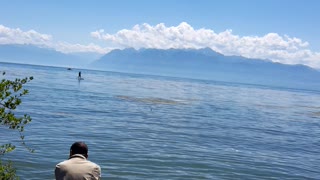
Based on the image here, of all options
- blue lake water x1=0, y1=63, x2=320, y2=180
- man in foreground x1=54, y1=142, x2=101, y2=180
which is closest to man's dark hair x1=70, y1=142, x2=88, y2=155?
man in foreground x1=54, y1=142, x2=101, y2=180

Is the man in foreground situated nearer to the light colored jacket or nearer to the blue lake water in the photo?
the light colored jacket

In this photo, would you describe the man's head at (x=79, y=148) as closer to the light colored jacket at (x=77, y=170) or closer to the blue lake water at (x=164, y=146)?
the light colored jacket at (x=77, y=170)

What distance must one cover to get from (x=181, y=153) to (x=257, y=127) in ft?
66.6

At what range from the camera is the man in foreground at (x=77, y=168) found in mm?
8367

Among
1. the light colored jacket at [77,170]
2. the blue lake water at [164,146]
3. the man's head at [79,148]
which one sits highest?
the man's head at [79,148]

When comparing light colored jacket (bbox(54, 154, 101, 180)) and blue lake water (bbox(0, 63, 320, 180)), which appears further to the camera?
blue lake water (bbox(0, 63, 320, 180))

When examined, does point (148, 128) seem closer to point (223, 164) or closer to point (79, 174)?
point (223, 164)

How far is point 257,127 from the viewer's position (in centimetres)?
4534

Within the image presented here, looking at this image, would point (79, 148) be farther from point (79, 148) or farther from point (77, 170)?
point (77, 170)

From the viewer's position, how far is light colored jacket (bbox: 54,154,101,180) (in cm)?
837

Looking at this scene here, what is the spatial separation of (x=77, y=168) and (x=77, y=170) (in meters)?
0.04

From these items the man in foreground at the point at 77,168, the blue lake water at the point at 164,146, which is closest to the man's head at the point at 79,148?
the man in foreground at the point at 77,168

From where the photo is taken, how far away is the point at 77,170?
8.36 metres

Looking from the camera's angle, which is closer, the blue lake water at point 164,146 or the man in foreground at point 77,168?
the man in foreground at point 77,168
